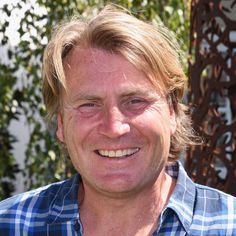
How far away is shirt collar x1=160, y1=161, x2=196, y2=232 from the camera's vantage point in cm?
219

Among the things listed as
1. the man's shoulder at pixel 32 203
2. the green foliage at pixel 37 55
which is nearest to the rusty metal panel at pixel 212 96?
the green foliage at pixel 37 55

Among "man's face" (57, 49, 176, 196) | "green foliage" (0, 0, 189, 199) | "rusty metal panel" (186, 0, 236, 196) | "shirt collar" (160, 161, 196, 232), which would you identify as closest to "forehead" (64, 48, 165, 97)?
"man's face" (57, 49, 176, 196)

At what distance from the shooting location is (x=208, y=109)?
342cm

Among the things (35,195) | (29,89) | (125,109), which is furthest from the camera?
(29,89)

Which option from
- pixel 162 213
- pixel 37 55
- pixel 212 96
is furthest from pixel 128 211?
pixel 37 55

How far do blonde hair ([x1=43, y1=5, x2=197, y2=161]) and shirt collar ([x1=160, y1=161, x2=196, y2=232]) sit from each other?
0.19 m

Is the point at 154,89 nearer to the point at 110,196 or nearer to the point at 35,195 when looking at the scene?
the point at 110,196

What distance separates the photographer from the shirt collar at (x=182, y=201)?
2.19 metres

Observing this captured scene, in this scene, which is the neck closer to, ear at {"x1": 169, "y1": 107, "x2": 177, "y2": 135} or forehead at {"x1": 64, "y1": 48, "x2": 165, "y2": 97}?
ear at {"x1": 169, "y1": 107, "x2": 177, "y2": 135}

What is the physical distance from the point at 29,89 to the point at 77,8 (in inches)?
25.6

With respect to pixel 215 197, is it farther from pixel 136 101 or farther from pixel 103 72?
pixel 103 72

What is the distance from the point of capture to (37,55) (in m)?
→ 4.55

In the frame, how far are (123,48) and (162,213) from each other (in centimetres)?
49

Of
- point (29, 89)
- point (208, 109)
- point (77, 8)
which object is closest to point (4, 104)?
point (29, 89)
